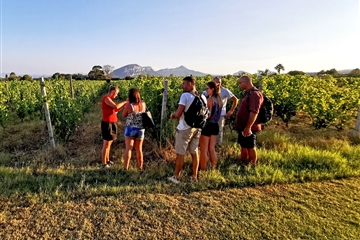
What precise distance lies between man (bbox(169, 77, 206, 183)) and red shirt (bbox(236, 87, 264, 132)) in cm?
88

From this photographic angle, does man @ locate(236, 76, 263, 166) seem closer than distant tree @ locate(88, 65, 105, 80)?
Yes

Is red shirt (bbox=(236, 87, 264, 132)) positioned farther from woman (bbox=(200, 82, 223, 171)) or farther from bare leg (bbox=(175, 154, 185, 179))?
bare leg (bbox=(175, 154, 185, 179))

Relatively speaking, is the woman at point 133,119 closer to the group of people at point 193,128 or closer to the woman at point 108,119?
the group of people at point 193,128

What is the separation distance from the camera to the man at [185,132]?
12.0ft

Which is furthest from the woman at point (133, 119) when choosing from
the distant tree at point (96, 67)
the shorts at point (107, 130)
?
the distant tree at point (96, 67)

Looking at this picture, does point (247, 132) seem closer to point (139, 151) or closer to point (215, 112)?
point (215, 112)

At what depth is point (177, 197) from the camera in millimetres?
3645

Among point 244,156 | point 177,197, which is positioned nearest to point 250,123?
point 244,156

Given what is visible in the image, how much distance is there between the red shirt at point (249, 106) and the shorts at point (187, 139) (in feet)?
3.13

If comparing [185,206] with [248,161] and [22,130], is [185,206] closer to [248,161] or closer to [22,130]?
[248,161]

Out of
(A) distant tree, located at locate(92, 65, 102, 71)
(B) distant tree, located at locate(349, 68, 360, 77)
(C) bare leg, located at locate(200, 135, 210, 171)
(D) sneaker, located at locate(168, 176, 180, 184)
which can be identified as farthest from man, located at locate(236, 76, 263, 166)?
(A) distant tree, located at locate(92, 65, 102, 71)

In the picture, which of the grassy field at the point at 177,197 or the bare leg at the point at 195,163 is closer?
the grassy field at the point at 177,197

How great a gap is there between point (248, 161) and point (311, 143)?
240 cm

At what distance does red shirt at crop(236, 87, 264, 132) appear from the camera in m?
4.09
